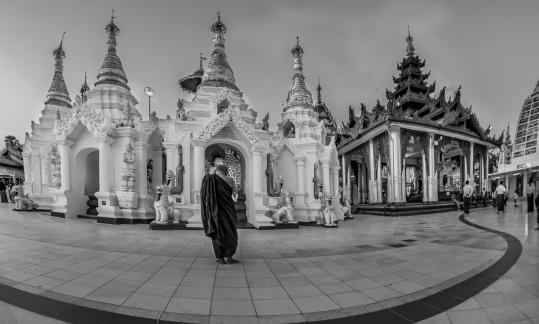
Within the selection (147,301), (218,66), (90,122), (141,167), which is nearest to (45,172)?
(90,122)

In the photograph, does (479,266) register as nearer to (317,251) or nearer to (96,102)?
(317,251)

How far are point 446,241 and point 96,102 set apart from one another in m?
15.1

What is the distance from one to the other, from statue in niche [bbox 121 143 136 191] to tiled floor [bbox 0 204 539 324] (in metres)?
4.73

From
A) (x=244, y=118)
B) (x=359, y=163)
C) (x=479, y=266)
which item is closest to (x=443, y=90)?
(x=359, y=163)

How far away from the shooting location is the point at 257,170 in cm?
1037

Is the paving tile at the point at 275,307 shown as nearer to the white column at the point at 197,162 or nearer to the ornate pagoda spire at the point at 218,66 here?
the white column at the point at 197,162

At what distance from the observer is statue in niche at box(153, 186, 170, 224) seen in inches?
355

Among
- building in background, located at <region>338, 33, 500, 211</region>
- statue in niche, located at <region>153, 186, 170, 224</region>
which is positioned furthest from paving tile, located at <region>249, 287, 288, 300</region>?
building in background, located at <region>338, 33, 500, 211</region>

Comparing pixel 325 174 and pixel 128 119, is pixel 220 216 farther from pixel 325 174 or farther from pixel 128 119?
pixel 128 119

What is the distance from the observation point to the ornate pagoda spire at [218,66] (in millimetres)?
11695

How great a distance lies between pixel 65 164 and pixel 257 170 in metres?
9.20

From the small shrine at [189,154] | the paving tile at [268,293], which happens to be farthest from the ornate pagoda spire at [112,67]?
the paving tile at [268,293]

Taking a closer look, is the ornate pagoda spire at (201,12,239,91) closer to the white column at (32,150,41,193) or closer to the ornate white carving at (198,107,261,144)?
the ornate white carving at (198,107,261,144)

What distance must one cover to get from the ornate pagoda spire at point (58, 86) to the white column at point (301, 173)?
1643cm
